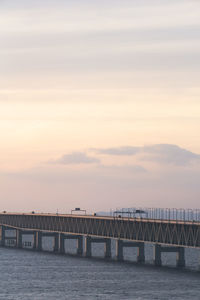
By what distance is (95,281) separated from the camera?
148500 millimetres

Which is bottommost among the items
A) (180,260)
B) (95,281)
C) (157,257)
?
(95,281)

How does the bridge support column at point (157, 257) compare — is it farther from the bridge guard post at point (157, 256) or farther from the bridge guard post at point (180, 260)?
the bridge guard post at point (180, 260)

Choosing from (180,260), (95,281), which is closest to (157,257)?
(180,260)

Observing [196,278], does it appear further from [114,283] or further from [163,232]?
[163,232]

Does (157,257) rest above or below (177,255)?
below

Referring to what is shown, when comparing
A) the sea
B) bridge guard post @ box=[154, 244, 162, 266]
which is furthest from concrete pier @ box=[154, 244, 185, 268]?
the sea

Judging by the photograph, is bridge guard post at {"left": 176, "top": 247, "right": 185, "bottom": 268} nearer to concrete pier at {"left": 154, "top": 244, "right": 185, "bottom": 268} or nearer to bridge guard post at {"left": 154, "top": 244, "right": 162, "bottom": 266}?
concrete pier at {"left": 154, "top": 244, "right": 185, "bottom": 268}

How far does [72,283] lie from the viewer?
479 feet

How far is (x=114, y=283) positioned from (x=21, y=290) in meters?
19.7

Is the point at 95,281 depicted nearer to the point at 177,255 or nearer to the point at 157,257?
the point at 157,257

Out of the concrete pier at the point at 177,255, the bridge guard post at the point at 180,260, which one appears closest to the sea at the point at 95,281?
the bridge guard post at the point at 180,260

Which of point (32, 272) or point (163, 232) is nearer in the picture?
point (32, 272)

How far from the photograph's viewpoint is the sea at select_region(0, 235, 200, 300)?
129363 mm

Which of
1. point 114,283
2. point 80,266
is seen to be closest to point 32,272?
point 80,266
